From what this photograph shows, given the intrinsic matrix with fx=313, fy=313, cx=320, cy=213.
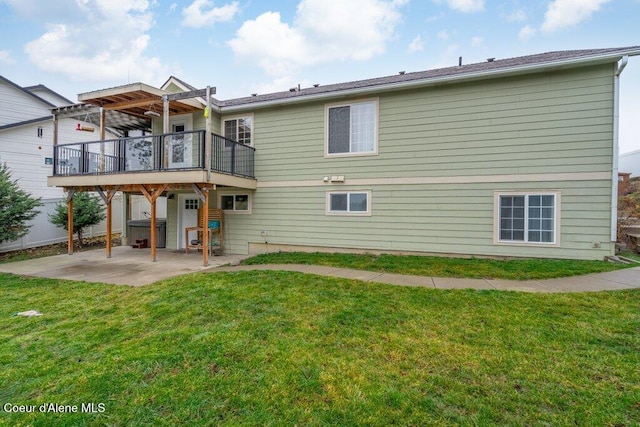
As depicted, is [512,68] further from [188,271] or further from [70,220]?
[70,220]

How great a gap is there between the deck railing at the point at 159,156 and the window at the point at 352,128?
9.44ft

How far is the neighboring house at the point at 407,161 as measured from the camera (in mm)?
7371

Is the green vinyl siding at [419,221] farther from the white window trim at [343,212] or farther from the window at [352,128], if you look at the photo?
the window at [352,128]

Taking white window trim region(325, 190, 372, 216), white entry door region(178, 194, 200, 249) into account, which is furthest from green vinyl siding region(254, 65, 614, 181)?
white entry door region(178, 194, 200, 249)

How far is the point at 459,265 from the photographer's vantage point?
7.21 m

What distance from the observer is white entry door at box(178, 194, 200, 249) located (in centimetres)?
1158

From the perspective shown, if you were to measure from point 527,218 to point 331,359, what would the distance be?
7001 millimetres

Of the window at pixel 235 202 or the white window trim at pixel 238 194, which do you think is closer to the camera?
the white window trim at pixel 238 194

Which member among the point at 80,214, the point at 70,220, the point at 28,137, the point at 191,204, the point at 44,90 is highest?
the point at 44,90

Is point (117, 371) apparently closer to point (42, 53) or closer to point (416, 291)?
point (416, 291)

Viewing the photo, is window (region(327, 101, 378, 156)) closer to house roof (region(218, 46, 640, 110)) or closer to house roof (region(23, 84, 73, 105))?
house roof (region(218, 46, 640, 110))

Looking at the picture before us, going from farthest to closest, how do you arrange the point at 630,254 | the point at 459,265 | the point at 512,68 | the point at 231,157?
1. the point at 231,157
2. the point at 630,254
3. the point at 512,68
4. the point at 459,265

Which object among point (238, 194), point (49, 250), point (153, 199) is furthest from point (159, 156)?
point (49, 250)

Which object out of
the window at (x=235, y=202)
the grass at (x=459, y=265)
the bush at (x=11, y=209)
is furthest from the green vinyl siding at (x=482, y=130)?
the bush at (x=11, y=209)
